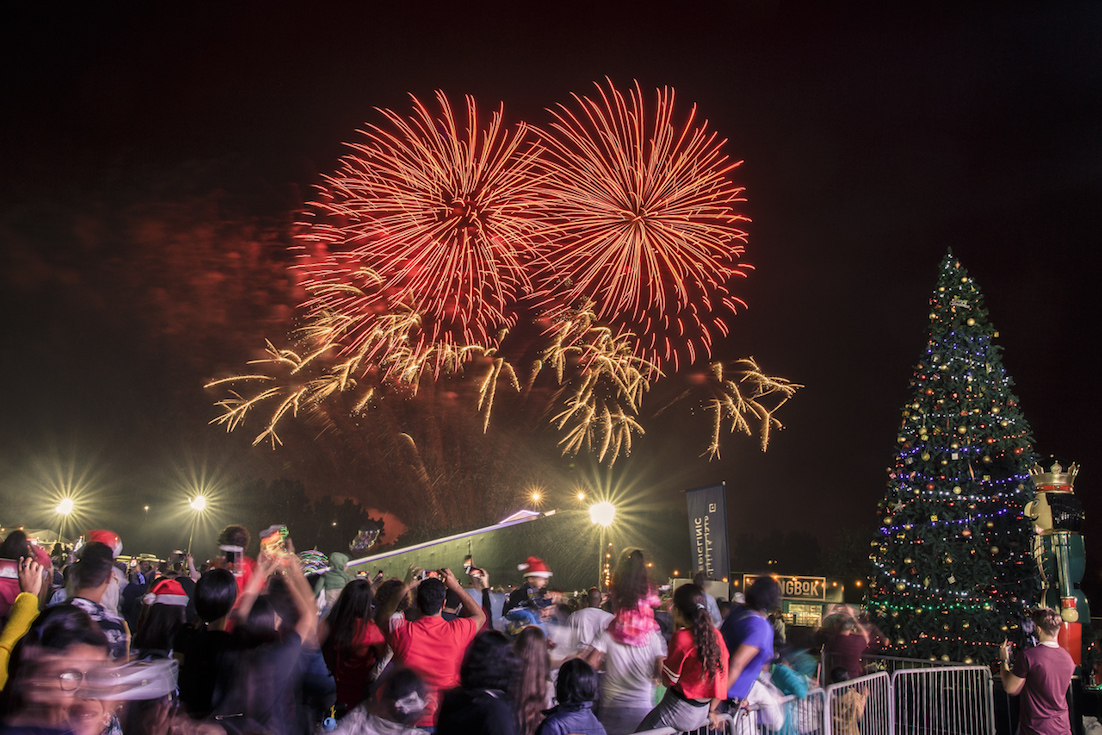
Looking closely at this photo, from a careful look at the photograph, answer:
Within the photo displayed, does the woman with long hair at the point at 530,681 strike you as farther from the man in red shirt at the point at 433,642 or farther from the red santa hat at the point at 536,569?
the red santa hat at the point at 536,569

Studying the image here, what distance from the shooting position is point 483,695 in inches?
143

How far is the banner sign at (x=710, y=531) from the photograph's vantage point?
501 inches

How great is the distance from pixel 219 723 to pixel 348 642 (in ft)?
4.76

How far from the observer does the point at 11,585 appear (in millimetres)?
5629

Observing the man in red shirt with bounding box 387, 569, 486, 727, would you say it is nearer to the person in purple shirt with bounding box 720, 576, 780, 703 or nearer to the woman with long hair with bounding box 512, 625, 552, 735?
the woman with long hair with bounding box 512, 625, 552, 735

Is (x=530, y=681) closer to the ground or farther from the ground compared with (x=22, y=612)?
closer to the ground

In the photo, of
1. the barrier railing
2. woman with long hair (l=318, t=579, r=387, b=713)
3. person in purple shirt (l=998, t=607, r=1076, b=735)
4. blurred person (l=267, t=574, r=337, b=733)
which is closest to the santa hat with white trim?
woman with long hair (l=318, t=579, r=387, b=713)

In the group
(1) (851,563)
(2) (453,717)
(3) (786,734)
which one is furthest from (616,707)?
(1) (851,563)

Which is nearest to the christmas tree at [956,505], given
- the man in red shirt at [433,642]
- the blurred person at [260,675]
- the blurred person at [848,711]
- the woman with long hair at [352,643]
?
the blurred person at [848,711]

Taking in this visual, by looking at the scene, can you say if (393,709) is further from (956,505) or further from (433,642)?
(956,505)

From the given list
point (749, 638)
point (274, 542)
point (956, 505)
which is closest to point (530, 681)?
point (749, 638)

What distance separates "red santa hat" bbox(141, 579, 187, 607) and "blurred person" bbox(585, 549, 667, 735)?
298 centimetres

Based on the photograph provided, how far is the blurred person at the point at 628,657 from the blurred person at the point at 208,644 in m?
2.55

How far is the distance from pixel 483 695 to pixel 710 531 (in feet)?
32.1
